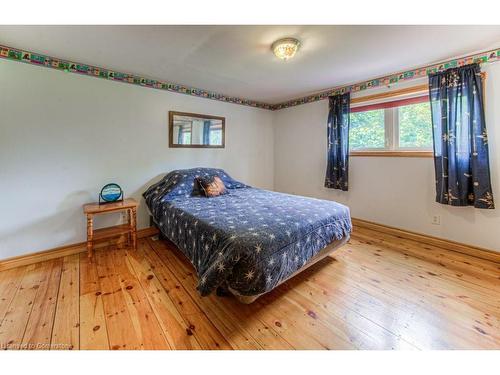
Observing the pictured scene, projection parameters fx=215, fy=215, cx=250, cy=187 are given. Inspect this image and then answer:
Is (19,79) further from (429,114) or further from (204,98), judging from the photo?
(429,114)

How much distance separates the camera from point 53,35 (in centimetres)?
180

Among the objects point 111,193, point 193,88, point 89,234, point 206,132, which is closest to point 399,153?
point 206,132

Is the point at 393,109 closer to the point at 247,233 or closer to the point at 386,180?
the point at 386,180

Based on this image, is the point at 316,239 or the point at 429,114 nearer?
the point at 316,239

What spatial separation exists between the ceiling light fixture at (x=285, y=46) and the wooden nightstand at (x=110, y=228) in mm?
2233

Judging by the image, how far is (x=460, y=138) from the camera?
2309 mm

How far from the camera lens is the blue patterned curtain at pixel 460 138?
2.19 m

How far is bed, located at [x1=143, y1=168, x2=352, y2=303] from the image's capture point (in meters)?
1.41

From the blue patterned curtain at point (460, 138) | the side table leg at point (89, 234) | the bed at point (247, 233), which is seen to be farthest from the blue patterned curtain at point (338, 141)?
the side table leg at point (89, 234)

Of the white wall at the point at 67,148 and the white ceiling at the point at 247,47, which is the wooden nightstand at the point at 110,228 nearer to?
the white wall at the point at 67,148

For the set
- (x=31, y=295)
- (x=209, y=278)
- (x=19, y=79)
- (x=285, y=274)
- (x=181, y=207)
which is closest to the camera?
(x=209, y=278)
